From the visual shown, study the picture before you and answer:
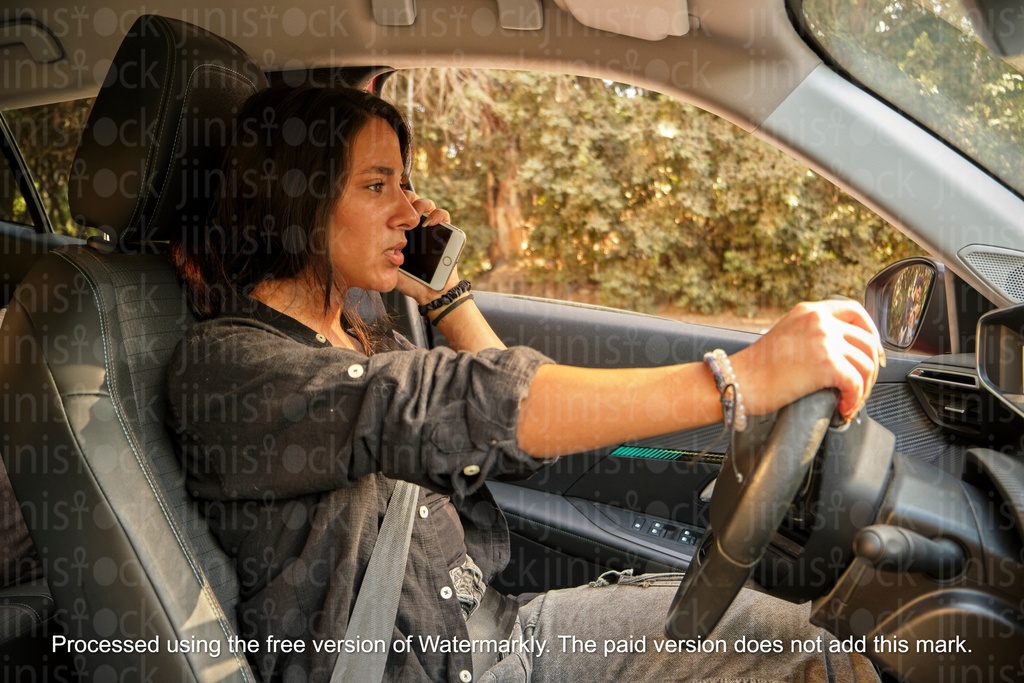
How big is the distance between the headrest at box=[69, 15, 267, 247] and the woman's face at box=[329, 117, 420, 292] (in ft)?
0.77

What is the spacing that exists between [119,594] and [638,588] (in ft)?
2.92

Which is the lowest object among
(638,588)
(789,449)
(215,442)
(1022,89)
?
(638,588)

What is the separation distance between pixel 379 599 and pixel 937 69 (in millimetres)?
1248

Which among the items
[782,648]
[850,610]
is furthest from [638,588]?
[850,610]

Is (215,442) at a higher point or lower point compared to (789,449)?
lower

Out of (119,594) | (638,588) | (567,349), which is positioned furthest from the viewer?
(567,349)

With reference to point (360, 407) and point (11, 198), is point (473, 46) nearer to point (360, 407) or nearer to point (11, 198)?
point (360, 407)

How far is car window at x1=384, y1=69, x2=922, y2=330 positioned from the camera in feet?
18.8

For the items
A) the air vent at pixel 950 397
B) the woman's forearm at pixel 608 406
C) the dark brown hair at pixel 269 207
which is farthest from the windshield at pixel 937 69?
the dark brown hair at pixel 269 207

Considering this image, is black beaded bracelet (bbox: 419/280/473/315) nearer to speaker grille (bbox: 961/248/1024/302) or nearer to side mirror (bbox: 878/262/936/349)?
side mirror (bbox: 878/262/936/349)

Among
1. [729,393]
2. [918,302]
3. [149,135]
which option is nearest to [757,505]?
[729,393]

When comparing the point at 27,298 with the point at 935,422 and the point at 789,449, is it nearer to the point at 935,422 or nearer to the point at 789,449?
the point at 789,449

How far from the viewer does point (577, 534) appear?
2.35 metres

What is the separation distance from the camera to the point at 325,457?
1277 millimetres
